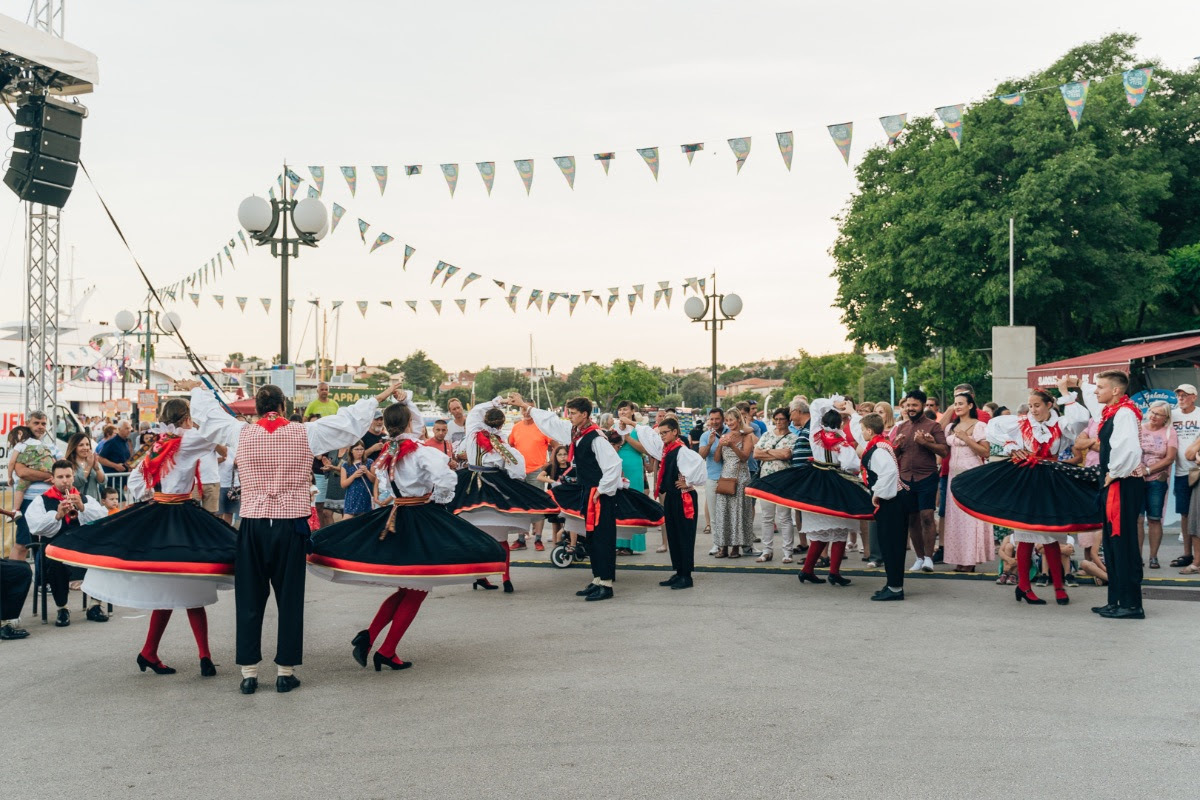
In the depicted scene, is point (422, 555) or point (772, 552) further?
point (772, 552)

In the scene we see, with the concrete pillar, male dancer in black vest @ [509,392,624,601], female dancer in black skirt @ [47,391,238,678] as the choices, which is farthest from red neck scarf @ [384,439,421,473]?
the concrete pillar

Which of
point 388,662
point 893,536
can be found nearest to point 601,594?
point 893,536

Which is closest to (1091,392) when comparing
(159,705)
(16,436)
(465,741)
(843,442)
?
(843,442)

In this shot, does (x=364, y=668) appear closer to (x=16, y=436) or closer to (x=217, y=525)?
(x=217, y=525)

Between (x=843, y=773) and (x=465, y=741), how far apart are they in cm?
193

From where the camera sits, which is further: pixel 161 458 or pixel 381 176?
pixel 381 176

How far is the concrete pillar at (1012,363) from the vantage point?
2462cm

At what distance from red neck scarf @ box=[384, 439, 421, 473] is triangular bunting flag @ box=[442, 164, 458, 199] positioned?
11285 mm

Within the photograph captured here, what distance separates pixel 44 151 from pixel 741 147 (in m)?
9.95

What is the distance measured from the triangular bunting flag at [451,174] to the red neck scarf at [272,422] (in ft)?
38.3

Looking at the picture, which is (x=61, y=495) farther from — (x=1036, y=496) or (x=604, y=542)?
(x=1036, y=496)

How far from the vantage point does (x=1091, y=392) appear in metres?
13.2

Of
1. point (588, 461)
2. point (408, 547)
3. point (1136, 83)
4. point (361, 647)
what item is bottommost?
point (361, 647)

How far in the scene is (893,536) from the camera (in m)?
9.80
